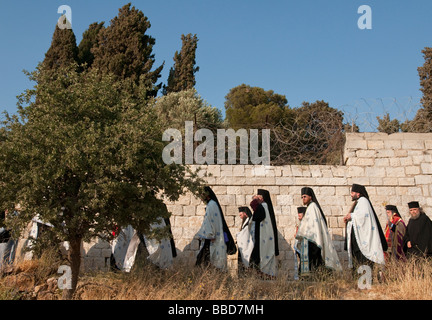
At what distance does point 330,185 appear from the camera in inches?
396

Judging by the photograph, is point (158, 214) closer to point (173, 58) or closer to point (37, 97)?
point (37, 97)

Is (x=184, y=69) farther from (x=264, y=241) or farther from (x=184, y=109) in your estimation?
(x=264, y=241)

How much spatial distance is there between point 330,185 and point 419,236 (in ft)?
8.81

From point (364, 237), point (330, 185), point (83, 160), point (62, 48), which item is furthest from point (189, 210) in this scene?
point (62, 48)

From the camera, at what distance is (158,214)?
584 cm

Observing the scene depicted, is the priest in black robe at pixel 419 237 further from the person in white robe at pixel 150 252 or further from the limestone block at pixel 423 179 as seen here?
the person in white robe at pixel 150 252

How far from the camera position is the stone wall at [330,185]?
9.75 m

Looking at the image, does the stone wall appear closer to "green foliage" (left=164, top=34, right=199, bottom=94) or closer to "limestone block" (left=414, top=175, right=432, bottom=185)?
"limestone block" (left=414, top=175, right=432, bottom=185)

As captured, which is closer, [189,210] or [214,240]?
[214,240]

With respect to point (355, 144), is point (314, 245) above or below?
below

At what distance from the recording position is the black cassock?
7.51 meters
